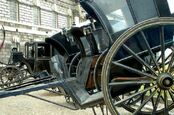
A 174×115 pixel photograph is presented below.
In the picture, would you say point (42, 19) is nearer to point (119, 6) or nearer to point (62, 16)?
point (62, 16)

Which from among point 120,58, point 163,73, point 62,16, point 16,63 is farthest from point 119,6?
point 62,16

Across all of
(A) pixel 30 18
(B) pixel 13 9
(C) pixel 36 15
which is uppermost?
(B) pixel 13 9

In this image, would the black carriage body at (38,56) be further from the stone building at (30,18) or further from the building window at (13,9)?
the building window at (13,9)

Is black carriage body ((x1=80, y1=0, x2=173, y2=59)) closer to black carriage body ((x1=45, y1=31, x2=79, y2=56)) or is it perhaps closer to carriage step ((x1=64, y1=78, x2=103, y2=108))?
carriage step ((x1=64, y1=78, x2=103, y2=108))

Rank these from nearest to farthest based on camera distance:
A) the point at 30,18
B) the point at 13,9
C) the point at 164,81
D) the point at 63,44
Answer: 1. the point at 164,81
2. the point at 63,44
3. the point at 13,9
4. the point at 30,18

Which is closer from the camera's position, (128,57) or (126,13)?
(128,57)

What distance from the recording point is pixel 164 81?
2752mm

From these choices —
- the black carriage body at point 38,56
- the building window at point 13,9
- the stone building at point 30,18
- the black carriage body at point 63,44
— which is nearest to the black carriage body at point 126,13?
the black carriage body at point 63,44

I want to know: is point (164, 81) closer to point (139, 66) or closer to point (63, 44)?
point (139, 66)

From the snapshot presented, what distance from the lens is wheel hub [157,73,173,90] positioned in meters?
2.74

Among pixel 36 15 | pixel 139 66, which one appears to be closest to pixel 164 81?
pixel 139 66

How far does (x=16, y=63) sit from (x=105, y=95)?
1212 cm

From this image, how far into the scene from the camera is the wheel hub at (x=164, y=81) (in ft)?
8.98

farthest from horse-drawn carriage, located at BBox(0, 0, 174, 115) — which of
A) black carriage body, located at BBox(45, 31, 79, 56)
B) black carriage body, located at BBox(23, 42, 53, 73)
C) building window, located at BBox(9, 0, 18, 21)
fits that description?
building window, located at BBox(9, 0, 18, 21)
